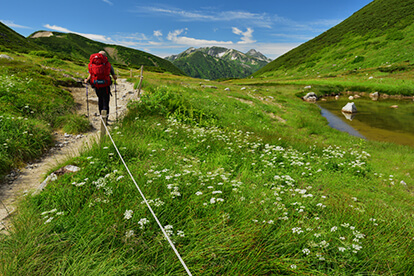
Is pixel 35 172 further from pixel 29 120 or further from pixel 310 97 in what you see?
pixel 310 97

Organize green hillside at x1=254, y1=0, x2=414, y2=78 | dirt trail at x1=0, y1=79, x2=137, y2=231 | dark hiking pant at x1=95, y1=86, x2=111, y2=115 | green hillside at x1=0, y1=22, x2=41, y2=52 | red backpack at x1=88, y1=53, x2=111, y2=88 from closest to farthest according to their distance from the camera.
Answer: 1. dirt trail at x1=0, y1=79, x2=137, y2=231
2. red backpack at x1=88, y1=53, x2=111, y2=88
3. dark hiking pant at x1=95, y1=86, x2=111, y2=115
4. green hillside at x1=0, y1=22, x2=41, y2=52
5. green hillside at x1=254, y1=0, x2=414, y2=78

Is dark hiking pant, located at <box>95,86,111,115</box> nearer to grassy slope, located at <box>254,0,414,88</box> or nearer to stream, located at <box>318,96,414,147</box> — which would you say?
stream, located at <box>318,96,414,147</box>

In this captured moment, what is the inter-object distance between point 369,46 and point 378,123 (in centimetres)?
7383

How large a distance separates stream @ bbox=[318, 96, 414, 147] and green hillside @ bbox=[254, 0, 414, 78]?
3688 cm

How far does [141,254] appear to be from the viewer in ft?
8.80

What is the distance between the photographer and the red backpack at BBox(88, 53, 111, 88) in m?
9.47

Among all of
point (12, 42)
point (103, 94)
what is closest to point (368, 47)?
point (103, 94)

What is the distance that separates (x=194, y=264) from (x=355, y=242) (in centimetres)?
260

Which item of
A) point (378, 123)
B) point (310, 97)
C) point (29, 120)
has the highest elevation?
→ point (310, 97)

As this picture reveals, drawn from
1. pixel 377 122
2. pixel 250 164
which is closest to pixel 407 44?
pixel 377 122

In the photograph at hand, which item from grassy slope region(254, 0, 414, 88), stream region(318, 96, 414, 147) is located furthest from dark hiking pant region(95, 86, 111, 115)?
grassy slope region(254, 0, 414, 88)

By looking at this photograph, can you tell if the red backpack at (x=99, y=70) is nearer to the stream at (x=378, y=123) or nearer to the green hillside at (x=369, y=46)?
the stream at (x=378, y=123)

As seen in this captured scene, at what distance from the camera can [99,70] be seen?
9.50 metres

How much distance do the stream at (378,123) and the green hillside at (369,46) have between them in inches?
1452
